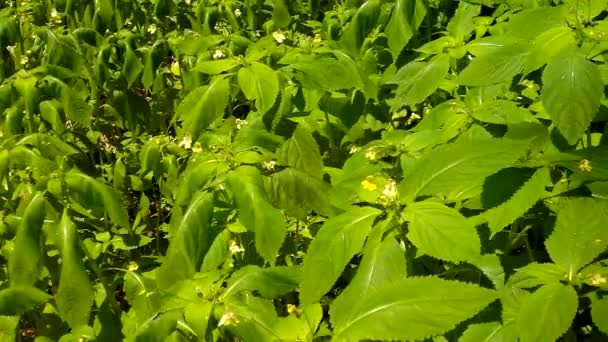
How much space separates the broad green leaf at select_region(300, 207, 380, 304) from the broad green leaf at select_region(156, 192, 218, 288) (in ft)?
1.41

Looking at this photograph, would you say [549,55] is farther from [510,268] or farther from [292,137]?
[292,137]

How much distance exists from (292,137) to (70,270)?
0.90 metres

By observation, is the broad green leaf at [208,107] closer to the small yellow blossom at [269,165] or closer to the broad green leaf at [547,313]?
the small yellow blossom at [269,165]

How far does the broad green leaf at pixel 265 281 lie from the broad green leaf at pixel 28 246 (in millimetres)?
664

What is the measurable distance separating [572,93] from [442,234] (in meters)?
0.49

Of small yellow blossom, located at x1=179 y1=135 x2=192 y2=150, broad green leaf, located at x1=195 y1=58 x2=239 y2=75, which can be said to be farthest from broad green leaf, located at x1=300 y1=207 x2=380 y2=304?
small yellow blossom, located at x1=179 y1=135 x2=192 y2=150

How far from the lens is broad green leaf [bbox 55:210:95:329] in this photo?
6.42 feet

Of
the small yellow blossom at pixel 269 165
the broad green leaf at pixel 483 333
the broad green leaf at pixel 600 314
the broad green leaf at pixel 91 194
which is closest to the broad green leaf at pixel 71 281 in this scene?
the broad green leaf at pixel 91 194

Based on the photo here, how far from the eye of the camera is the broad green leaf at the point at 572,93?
4.89ft

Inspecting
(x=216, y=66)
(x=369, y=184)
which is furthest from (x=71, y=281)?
(x=369, y=184)

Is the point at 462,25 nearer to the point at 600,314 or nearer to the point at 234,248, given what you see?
the point at 234,248

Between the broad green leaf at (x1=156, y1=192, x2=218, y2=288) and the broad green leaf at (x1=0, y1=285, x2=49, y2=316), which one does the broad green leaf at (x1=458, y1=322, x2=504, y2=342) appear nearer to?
the broad green leaf at (x1=156, y1=192, x2=218, y2=288)

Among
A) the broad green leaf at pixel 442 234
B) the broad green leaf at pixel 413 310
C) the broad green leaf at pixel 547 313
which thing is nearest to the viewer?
the broad green leaf at pixel 413 310

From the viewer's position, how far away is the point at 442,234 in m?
1.43
